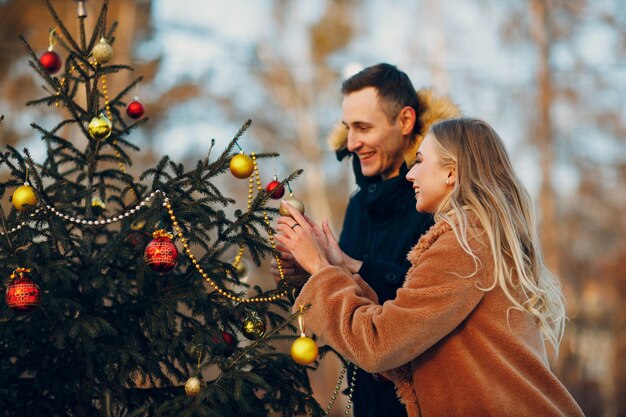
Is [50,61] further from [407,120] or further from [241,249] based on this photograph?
[407,120]

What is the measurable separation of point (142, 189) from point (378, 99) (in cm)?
125

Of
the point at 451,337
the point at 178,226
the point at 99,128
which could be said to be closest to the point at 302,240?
the point at 178,226

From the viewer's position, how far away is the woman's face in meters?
3.05

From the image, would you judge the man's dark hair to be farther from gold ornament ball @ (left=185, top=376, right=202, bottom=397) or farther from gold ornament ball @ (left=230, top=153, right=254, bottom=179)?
gold ornament ball @ (left=185, top=376, right=202, bottom=397)

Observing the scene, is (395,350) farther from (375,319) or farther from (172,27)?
(172,27)

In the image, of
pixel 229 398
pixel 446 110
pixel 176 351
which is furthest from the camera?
pixel 446 110

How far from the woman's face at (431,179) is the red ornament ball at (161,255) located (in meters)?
0.97

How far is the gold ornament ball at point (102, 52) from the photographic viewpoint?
3.39m

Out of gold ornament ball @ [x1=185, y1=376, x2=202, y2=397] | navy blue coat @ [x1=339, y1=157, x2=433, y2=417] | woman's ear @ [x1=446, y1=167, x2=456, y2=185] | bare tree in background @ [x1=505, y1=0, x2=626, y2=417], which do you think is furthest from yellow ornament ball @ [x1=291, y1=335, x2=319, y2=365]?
→ bare tree in background @ [x1=505, y1=0, x2=626, y2=417]

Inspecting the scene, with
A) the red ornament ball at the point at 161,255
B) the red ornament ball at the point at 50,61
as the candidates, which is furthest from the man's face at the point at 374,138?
the red ornament ball at the point at 50,61

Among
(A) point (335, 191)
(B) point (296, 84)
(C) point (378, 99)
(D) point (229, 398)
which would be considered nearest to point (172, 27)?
(B) point (296, 84)

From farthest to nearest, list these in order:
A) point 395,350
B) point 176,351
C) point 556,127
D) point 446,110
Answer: point 556,127
point 446,110
point 176,351
point 395,350

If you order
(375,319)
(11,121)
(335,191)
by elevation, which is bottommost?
(335,191)

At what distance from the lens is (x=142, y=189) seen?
353 centimetres
